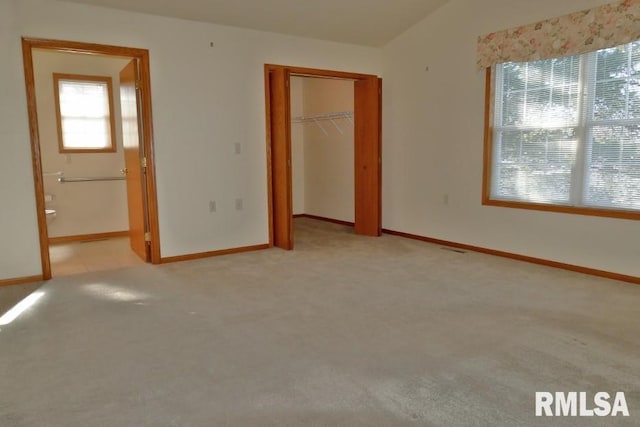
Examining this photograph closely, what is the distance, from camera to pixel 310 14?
192 inches

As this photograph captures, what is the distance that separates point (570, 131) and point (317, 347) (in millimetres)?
3186

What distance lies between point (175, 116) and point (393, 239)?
299 centimetres

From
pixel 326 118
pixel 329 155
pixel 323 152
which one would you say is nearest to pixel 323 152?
pixel 323 152

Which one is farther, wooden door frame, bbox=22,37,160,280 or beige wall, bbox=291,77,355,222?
beige wall, bbox=291,77,355,222

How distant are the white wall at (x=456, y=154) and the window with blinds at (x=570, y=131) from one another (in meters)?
0.19

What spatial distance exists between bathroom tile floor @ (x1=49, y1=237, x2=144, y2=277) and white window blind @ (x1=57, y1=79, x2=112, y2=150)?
1299 mm

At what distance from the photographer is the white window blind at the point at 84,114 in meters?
A: 5.91

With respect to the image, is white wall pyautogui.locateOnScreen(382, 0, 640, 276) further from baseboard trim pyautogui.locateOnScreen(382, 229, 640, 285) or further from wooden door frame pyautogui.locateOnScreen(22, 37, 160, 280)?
wooden door frame pyautogui.locateOnScreen(22, 37, 160, 280)

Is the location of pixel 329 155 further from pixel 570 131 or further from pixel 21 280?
pixel 21 280

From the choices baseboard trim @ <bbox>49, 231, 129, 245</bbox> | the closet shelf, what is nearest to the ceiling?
the closet shelf

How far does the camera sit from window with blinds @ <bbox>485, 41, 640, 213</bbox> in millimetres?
3838

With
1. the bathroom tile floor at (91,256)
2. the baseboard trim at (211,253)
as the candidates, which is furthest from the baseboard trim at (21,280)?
the baseboard trim at (211,253)

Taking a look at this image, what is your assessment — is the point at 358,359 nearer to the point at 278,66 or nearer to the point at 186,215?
the point at 186,215
